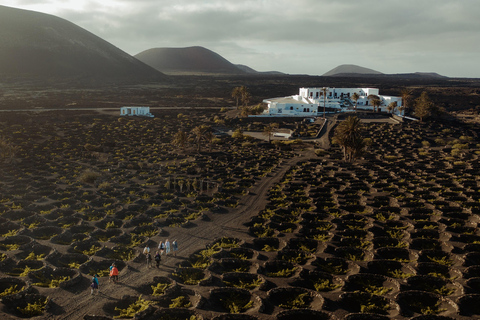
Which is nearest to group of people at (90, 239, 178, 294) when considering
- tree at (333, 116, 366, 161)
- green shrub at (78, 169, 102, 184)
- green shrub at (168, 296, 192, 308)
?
green shrub at (168, 296, 192, 308)

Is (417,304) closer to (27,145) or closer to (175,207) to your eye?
(175,207)

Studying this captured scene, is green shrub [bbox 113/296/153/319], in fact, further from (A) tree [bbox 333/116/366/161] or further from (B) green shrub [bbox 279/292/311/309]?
(A) tree [bbox 333/116/366/161]

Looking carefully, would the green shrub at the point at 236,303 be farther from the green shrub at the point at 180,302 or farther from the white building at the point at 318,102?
the white building at the point at 318,102

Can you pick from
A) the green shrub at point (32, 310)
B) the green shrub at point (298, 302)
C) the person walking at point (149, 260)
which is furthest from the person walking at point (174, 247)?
the green shrub at point (298, 302)

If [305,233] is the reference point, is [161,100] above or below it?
above

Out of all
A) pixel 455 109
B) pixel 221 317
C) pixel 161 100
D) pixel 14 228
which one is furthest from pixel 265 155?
pixel 455 109

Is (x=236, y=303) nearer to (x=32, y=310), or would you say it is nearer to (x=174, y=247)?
(x=174, y=247)
